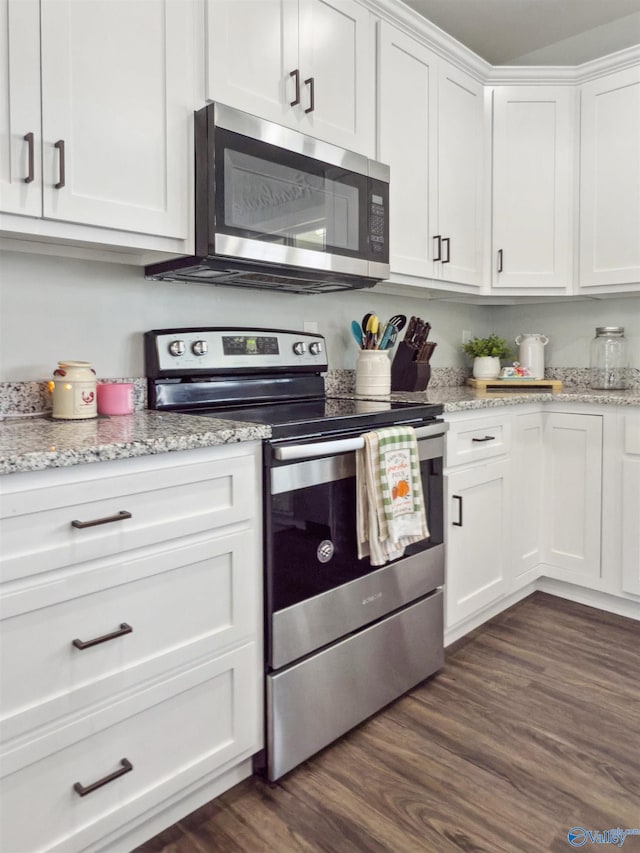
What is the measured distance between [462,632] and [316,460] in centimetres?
113

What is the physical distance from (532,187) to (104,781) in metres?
2.80

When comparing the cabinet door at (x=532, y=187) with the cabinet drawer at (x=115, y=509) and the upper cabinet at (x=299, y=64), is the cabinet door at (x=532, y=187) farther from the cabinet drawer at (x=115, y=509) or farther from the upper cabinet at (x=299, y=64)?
the cabinet drawer at (x=115, y=509)

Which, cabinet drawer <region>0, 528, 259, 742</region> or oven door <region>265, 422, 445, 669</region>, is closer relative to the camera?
cabinet drawer <region>0, 528, 259, 742</region>

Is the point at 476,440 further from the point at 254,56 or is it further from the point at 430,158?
the point at 254,56

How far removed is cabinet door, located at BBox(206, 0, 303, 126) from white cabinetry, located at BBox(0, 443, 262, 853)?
103 cm

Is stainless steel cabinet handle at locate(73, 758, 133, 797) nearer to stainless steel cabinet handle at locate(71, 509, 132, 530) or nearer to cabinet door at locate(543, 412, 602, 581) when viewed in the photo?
stainless steel cabinet handle at locate(71, 509, 132, 530)

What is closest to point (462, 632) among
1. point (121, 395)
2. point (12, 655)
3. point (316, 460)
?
point (316, 460)

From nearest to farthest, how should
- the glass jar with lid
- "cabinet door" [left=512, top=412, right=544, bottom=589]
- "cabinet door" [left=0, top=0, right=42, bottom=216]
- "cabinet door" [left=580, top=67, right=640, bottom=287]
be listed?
1. "cabinet door" [left=0, top=0, right=42, bottom=216]
2. "cabinet door" [left=512, top=412, right=544, bottom=589]
3. "cabinet door" [left=580, top=67, right=640, bottom=287]
4. the glass jar with lid

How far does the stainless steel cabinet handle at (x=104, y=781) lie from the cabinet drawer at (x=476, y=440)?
1.31m

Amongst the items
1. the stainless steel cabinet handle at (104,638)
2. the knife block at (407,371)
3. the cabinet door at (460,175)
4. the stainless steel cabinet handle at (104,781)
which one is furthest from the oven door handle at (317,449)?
the cabinet door at (460,175)

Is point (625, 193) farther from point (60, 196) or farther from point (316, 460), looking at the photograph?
point (60, 196)

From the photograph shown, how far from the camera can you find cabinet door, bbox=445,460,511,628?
212 centimetres

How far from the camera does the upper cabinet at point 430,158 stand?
7.35 feet

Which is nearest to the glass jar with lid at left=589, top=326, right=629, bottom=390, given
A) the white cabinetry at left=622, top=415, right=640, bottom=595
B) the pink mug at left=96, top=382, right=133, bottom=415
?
the white cabinetry at left=622, top=415, right=640, bottom=595
